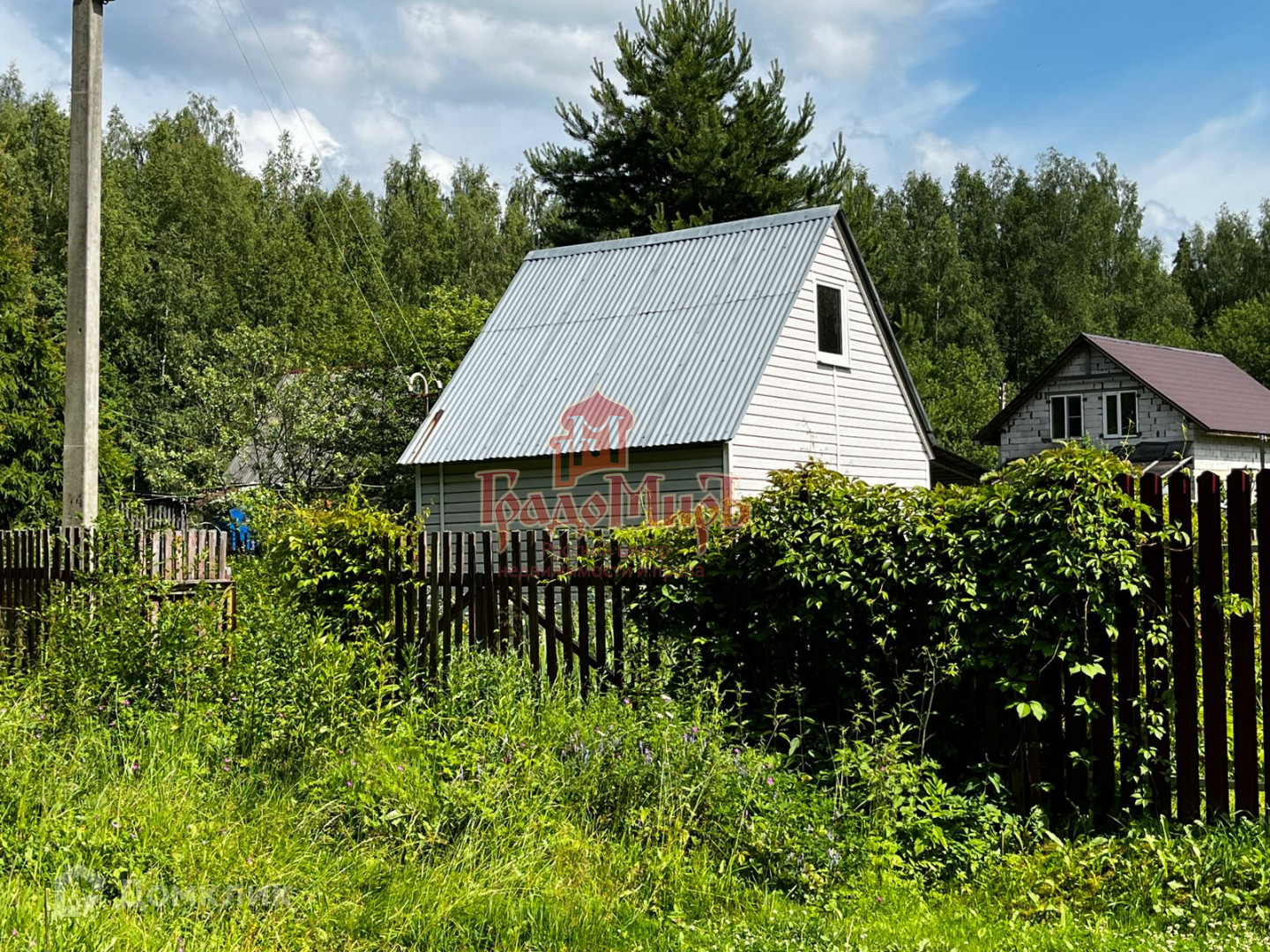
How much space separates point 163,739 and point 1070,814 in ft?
15.0

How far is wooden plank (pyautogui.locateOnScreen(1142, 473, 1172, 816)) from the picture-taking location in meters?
5.31

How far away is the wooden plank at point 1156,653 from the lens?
17.4 ft

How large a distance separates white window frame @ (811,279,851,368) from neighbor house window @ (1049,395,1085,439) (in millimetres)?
22739

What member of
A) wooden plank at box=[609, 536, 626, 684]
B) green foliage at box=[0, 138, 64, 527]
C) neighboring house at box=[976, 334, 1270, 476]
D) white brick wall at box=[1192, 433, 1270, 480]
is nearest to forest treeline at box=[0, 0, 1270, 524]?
green foliage at box=[0, 138, 64, 527]

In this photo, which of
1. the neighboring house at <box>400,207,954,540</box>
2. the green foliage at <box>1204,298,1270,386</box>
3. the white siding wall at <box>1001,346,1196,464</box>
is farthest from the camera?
the green foliage at <box>1204,298,1270,386</box>

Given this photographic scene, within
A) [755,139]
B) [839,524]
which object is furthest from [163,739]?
[755,139]

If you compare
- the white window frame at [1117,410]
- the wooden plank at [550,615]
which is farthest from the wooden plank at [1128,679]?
the white window frame at [1117,410]

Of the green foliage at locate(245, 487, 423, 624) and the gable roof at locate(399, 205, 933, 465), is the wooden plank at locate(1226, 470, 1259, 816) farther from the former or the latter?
the gable roof at locate(399, 205, 933, 465)

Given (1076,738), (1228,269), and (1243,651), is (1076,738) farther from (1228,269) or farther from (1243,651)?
(1228,269)

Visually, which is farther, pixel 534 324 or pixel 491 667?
pixel 534 324

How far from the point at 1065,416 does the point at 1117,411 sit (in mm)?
1710

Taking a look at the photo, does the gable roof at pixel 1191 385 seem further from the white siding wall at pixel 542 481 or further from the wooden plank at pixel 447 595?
the wooden plank at pixel 447 595

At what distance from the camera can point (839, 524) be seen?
596 cm

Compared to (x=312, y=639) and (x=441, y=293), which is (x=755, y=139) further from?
(x=312, y=639)
